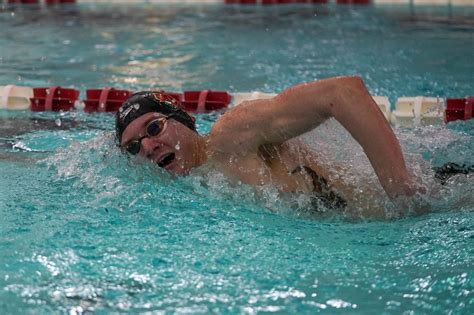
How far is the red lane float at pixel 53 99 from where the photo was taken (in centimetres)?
502

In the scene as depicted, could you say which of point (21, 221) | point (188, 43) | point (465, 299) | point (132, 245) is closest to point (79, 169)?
point (21, 221)

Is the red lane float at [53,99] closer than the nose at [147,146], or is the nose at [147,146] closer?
the nose at [147,146]

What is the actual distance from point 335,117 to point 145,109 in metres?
0.73

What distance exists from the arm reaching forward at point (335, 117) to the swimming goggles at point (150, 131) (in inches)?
11.2

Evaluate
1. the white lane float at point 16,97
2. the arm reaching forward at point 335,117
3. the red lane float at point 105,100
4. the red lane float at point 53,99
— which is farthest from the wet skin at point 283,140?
the white lane float at point 16,97

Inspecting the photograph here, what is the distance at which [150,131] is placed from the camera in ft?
9.47

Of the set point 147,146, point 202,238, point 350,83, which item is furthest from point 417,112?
point 202,238

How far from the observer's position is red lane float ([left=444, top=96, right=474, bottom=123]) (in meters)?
4.50

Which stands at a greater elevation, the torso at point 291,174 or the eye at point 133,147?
the eye at point 133,147

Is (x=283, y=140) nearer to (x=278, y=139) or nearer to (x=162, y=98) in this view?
(x=278, y=139)

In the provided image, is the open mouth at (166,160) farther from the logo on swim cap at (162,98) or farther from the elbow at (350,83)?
the elbow at (350,83)

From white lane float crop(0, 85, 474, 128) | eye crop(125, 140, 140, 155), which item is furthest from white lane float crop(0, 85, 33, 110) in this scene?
eye crop(125, 140, 140, 155)

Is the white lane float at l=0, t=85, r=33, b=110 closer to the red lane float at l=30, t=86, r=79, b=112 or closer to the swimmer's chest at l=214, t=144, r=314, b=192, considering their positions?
the red lane float at l=30, t=86, r=79, b=112

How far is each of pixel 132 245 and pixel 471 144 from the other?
74.3 inches
